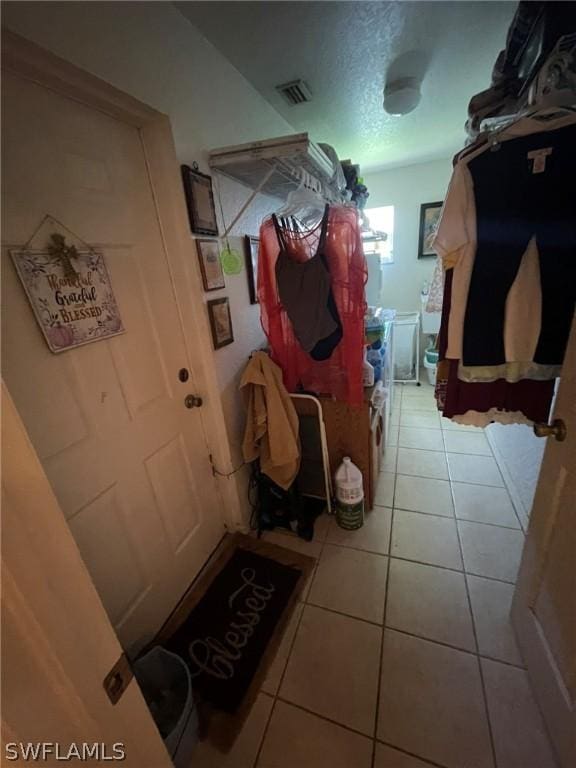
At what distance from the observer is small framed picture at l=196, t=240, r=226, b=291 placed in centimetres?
133

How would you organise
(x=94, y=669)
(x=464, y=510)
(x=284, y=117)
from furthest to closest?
(x=284, y=117) → (x=464, y=510) → (x=94, y=669)

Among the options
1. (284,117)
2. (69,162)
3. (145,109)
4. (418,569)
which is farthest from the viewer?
(284,117)

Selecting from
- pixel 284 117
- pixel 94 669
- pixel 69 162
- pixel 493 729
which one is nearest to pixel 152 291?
pixel 69 162

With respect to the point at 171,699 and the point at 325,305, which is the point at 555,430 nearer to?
the point at 325,305

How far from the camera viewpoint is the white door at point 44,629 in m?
0.38

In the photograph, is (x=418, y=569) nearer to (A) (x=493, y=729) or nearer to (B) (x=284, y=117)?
(A) (x=493, y=729)

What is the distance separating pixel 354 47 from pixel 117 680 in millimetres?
2226

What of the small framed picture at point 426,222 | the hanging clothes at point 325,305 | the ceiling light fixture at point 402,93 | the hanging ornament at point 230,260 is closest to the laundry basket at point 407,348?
the small framed picture at point 426,222

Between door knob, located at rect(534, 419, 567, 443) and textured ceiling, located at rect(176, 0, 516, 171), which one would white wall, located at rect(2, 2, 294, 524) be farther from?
door knob, located at rect(534, 419, 567, 443)

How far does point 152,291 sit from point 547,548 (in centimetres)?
163

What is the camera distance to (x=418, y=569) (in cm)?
154

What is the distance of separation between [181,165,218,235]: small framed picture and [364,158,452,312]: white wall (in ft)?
9.83

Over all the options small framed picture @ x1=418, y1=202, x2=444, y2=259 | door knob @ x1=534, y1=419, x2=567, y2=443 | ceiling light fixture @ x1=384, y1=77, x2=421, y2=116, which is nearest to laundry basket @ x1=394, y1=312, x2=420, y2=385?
small framed picture @ x1=418, y1=202, x2=444, y2=259

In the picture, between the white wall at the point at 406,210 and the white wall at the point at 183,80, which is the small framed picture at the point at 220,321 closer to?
the white wall at the point at 183,80
